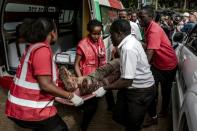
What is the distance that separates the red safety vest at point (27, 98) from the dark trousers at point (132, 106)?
3.40 ft

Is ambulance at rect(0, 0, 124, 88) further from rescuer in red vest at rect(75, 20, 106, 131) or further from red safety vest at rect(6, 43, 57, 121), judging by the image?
red safety vest at rect(6, 43, 57, 121)

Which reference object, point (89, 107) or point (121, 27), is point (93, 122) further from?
point (121, 27)

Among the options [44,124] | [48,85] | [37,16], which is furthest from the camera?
[37,16]

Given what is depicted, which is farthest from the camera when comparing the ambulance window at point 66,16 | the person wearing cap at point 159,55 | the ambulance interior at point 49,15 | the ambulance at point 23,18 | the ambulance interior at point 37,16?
the ambulance window at point 66,16

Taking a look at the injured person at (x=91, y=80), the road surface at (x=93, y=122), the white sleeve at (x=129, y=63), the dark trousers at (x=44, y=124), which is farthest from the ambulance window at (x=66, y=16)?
the dark trousers at (x=44, y=124)

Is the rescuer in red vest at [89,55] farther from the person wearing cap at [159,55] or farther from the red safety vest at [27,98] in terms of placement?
the red safety vest at [27,98]

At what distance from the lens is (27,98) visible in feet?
9.53

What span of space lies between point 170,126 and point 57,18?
4.39 m

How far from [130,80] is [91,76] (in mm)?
819

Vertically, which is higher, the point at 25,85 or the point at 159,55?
the point at 25,85

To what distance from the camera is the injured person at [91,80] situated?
12.7 ft

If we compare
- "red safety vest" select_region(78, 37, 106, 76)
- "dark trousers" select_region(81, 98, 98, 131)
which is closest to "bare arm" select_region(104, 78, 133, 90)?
"dark trousers" select_region(81, 98, 98, 131)

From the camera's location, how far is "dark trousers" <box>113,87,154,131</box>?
12.2 feet

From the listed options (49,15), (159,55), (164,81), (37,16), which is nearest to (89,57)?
(159,55)
